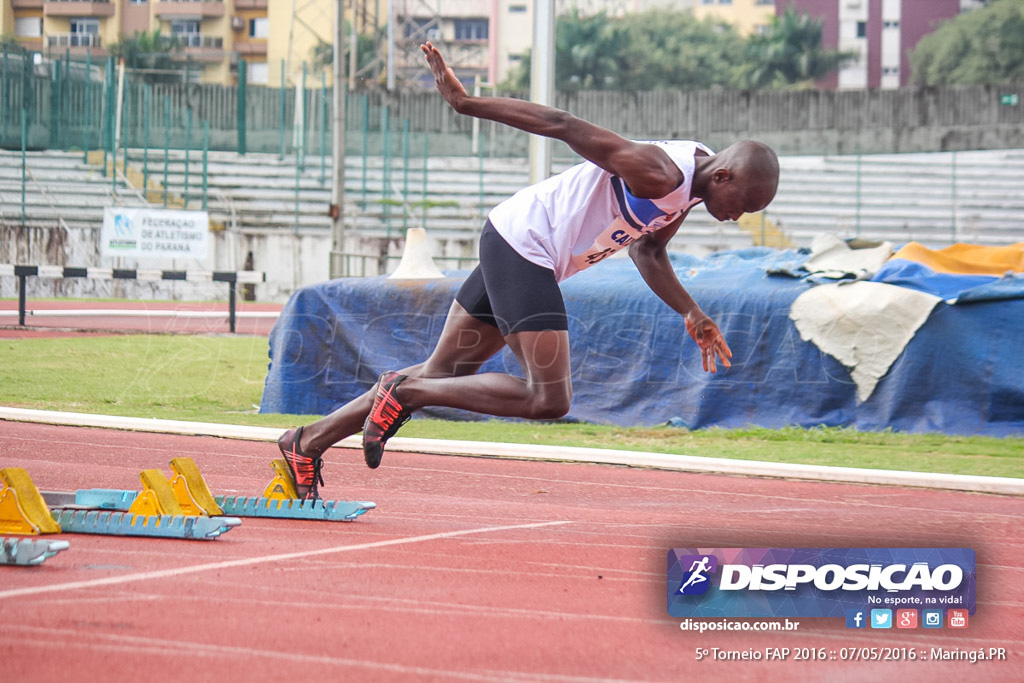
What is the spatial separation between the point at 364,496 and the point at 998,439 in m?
5.05

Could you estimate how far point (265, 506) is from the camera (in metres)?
4.67

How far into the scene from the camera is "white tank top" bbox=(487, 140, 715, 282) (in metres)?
4.18

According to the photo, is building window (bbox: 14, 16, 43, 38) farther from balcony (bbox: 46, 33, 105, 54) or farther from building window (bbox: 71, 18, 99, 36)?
building window (bbox: 71, 18, 99, 36)

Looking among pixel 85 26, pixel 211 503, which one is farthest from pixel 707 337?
pixel 85 26

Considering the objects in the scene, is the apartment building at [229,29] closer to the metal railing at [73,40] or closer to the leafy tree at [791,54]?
the metal railing at [73,40]

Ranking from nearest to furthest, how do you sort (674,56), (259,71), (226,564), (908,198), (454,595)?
(454,595) < (226,564) < (908,198) < (259,71) < (674,56)

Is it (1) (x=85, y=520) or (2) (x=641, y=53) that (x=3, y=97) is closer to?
(1) (x=85, y=520)

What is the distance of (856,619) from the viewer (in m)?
3.02

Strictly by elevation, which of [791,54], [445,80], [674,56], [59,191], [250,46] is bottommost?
[445,80]

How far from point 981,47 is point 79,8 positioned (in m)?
45.4

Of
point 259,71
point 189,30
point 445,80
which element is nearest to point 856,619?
point 445,80

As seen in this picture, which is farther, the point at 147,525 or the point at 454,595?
the point at 147,525

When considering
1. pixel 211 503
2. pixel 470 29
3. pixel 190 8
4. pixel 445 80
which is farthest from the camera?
pixel 470 29

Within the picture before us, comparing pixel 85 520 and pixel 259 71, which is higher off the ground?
pixel 259 71
